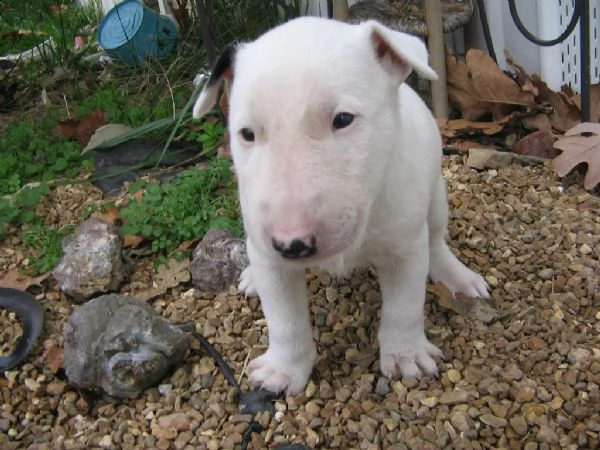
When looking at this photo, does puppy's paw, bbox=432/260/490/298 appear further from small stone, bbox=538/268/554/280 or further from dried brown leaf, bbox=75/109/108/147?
dried brown leaf, bbox=75/109/108/147

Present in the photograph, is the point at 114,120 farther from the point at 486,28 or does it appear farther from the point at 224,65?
the point at 224,65

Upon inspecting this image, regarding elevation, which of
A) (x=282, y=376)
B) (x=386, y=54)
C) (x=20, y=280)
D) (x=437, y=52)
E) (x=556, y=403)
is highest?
(x=386, y=54)

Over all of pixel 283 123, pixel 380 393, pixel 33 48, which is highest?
pixel 283 123

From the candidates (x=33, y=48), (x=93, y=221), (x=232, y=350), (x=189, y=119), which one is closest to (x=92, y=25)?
(x=33, y=48)

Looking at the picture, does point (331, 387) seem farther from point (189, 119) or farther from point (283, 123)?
point (189, 119)

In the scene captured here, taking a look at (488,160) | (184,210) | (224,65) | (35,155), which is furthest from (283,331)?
(35,155)

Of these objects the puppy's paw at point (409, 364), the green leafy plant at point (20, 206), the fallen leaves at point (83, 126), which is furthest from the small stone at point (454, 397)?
the fallen leaves at point (83, 126)

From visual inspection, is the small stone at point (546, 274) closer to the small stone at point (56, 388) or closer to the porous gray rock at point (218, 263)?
the porous gray rock at point (218, 263)
